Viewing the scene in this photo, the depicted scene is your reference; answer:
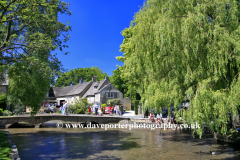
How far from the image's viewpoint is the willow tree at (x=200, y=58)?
9.35m

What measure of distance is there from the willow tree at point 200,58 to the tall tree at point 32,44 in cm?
628

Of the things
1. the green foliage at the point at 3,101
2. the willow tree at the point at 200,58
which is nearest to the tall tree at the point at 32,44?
the willow tree at the point at 200,58

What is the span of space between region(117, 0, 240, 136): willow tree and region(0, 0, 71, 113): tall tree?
247 inches

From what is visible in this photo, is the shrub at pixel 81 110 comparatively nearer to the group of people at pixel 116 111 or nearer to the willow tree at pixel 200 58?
the group of people at pixel 116 111

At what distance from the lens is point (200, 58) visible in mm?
10578

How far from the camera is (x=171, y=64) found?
1344 cm

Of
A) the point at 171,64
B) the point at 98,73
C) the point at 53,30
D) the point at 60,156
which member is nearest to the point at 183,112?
the point at 171,64

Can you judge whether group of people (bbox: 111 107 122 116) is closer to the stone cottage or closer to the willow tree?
the stone cottage

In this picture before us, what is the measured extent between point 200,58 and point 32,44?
32.8 ft

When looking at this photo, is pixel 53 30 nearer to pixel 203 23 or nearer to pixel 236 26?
pixel 203 23

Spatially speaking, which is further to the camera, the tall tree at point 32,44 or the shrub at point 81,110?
the shrub at point 81,110

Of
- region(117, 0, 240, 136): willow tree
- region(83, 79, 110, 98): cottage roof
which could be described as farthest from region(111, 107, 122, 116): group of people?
region(117, 0, 240, 136): willow tree

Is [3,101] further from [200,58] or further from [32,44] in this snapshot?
[200,58]

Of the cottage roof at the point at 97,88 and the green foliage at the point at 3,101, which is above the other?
the cottage roof at the point at 97,88
